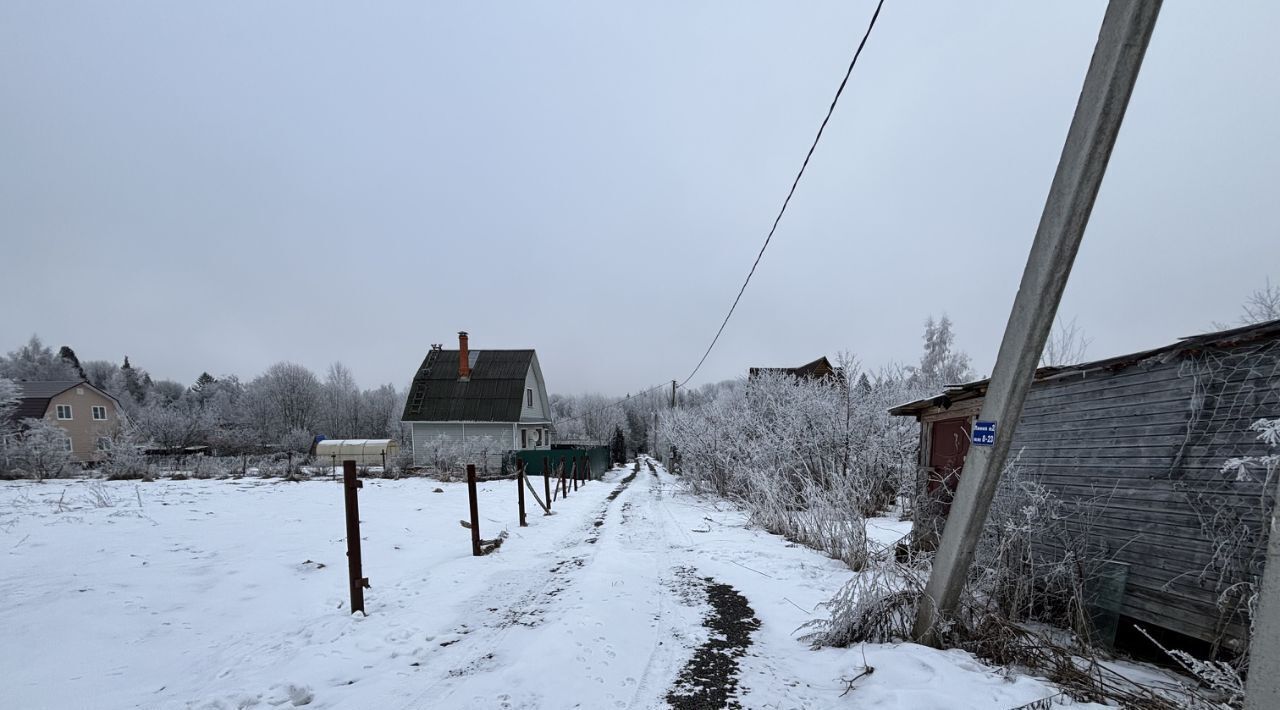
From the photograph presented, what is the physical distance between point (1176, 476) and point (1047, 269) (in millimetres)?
2798

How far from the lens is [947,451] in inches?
322

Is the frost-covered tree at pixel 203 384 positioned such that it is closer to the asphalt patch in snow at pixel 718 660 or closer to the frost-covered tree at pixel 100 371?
the frost-covered tree at pixel 100 371

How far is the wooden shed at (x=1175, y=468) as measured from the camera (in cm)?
358

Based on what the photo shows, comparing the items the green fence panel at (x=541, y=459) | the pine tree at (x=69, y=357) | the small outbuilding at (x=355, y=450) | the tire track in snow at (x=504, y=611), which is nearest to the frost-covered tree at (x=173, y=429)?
the small outbuilding at (x=355, y=450)

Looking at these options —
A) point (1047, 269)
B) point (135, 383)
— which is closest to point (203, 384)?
point (135, 383)

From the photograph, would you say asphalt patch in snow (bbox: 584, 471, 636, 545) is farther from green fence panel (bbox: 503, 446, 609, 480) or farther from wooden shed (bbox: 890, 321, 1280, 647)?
wooden shed (bbox: 890, 321, 1280, 647)

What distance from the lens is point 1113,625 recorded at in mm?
4332

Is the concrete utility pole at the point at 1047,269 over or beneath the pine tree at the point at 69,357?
beneath

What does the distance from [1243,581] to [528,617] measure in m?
5.45

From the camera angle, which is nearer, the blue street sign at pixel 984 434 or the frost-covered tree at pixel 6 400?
the blue street sign at pixel 984 434

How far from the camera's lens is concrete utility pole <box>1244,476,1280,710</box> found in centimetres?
171

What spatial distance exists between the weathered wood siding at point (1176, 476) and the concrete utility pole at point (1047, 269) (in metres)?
1.91

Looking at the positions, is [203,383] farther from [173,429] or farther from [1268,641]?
[1268,641]

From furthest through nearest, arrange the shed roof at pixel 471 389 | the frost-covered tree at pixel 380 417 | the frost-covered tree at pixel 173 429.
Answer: the frost-covered tree at pixel 380 417 < the frost-covered tree at pixel 173 429 < the shed roof at pixel 471 389
